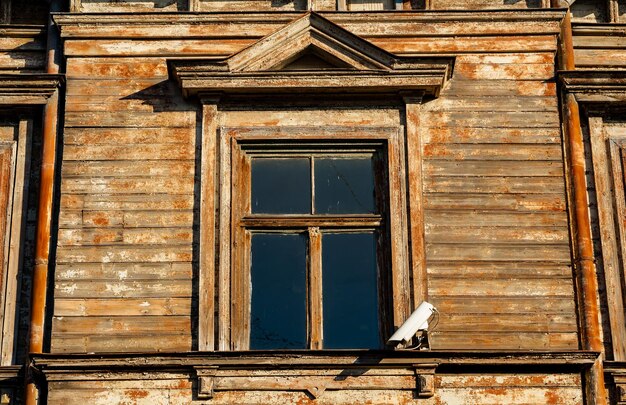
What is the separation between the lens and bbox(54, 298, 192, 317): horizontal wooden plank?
33.7 ft

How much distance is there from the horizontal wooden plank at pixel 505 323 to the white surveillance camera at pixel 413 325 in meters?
0.28

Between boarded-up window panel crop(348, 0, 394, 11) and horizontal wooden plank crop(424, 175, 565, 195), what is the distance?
1952 mm

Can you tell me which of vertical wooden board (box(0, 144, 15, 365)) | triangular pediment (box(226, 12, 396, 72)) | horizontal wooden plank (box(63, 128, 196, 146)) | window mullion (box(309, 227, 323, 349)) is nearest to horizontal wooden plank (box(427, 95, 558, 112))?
triangular pediment (box(226, 12, 396, 72))

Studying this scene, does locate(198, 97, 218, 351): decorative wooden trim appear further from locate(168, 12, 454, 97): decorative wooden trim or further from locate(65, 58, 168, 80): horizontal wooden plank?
locate(65, 58, 168, 80): horizontal wooden plank

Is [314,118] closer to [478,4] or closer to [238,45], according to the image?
[238,45]

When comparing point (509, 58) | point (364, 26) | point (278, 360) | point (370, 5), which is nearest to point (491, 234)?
point (509, 58)

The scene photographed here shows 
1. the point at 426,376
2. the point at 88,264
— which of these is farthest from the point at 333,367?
the point at 88,264

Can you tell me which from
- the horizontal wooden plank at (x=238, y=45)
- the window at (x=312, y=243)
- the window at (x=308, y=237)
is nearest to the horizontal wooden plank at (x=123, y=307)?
the window at (x=308, y=237)

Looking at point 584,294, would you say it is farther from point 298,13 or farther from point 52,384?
point 52,384

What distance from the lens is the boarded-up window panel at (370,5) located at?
1175 centimetres

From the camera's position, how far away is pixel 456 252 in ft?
34.5

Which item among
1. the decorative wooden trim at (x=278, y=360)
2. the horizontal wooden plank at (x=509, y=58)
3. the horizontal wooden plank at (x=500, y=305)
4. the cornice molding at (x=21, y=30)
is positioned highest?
the cornice molding at (x=21, y=30)

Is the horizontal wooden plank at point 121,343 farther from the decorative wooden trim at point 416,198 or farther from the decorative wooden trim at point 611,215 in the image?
the decorative wooden trim at point 611,215

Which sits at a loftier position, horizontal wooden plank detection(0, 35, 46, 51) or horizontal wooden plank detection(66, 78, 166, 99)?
horizontal wooden plank detection(0, 35, 46, 51)
